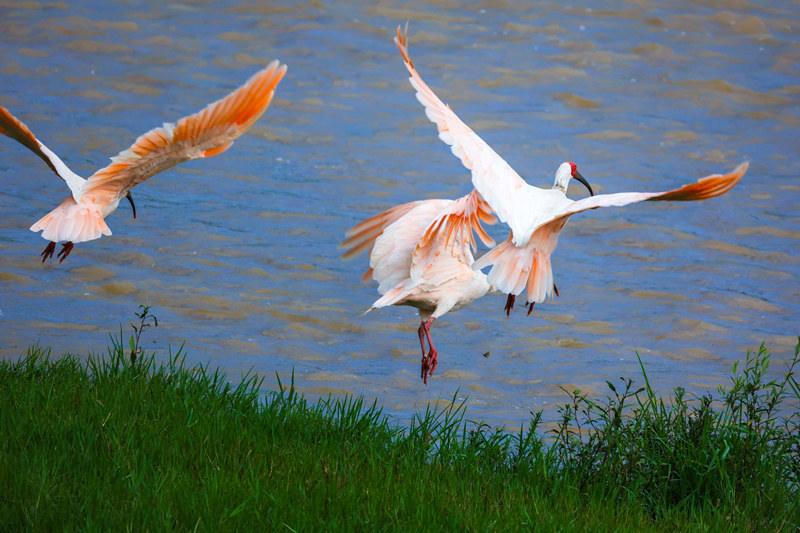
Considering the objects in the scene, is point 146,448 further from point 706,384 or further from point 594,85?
point 594,85

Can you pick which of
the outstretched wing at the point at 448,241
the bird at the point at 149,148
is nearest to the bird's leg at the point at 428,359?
the outstretched wing at the point at 448,241

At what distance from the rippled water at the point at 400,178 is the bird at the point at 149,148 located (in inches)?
61.7

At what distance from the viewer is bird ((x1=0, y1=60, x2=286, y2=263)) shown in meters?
5.17

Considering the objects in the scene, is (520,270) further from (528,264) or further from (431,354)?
(431,354)

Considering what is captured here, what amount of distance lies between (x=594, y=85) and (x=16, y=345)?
1165 cm

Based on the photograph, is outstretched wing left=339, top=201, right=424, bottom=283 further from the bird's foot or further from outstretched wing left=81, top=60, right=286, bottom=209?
outstretched wing left=81, top=60, right=286, bottom=209

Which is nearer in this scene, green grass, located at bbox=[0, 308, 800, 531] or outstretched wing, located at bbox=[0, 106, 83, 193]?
green grass, located at bbox=[0, 308, 800, 531]

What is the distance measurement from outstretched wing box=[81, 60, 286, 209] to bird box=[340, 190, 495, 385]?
140 cm

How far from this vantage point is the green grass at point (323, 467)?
3.74 m

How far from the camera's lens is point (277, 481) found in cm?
406

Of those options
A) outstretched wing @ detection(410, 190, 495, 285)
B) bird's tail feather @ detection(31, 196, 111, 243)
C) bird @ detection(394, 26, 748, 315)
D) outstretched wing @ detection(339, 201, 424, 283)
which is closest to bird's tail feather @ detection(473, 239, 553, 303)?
bird @ detection(394, 26, 748, 315)

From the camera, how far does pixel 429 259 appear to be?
6430mm

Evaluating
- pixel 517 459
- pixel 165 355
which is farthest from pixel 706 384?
pixel 165 355

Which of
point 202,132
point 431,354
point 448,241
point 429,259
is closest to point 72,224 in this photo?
point 202,132
